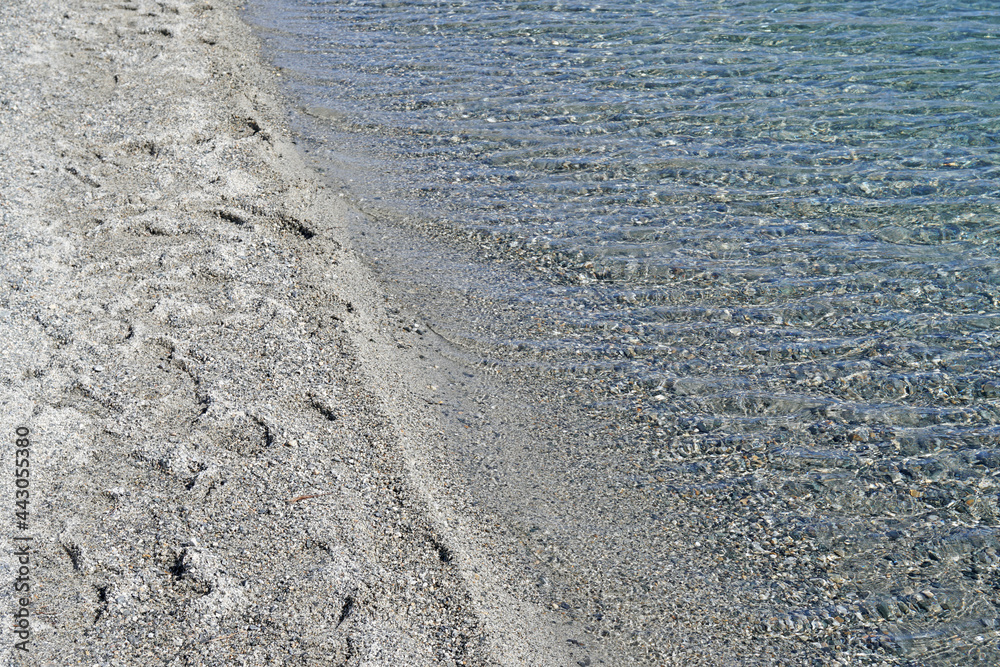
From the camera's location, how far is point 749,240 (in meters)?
5.97

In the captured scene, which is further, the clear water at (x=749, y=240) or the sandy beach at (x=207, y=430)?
the clear water at (x=749, y=240)

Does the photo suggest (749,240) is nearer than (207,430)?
No

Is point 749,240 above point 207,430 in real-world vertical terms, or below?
above

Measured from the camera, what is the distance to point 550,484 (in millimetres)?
4230

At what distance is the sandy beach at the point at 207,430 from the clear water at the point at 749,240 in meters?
0.67

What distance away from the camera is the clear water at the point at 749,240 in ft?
13.0

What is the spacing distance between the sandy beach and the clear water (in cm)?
67

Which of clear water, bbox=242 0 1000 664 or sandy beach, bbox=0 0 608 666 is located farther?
clear water, bbox=242 0 1000 664

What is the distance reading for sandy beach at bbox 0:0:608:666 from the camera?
3236 millimetres

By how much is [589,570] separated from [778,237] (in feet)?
10.7

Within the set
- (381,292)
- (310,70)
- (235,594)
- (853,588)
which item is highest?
(310,70)

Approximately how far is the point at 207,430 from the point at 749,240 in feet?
12.8

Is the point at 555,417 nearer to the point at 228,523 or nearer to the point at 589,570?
the point at 589,570

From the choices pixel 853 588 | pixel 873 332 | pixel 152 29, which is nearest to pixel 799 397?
pixel 873 332
